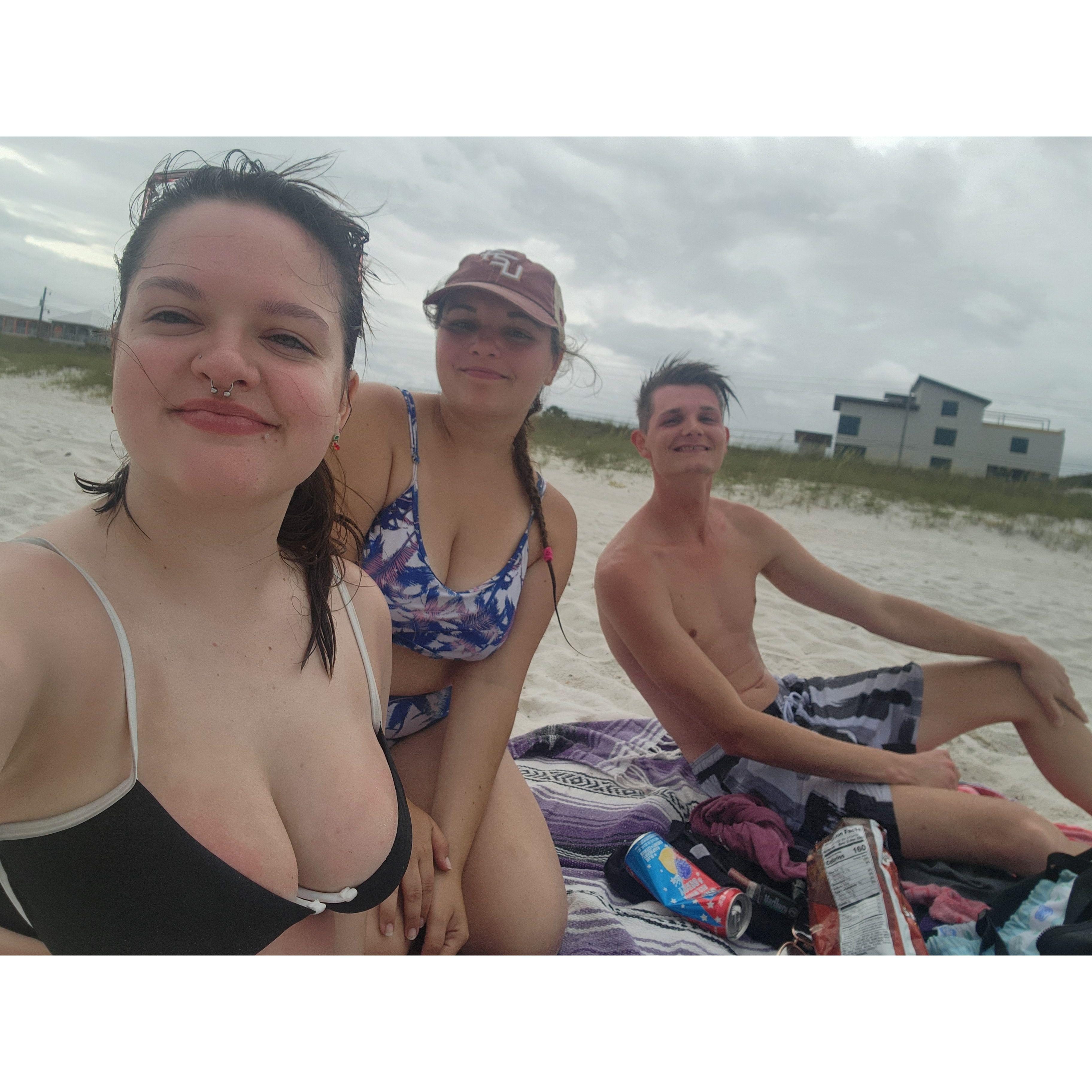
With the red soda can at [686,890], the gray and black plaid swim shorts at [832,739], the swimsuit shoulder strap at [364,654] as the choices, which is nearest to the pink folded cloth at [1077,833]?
the gray and black plaid swim shorts at [832,739]

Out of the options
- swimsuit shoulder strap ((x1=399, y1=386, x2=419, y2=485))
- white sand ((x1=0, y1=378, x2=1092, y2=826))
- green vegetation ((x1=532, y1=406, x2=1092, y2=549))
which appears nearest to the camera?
swimsuit shoulder strap ((x1=399, y1=386, x2=419, y2=485))

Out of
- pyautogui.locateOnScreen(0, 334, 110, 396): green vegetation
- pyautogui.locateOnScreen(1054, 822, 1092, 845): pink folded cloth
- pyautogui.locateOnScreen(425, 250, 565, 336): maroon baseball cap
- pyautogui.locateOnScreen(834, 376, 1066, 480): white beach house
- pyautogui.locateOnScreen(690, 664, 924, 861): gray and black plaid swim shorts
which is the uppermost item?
pyautogui.locateOnScreen(834, 376, 1066, 480): white beach house

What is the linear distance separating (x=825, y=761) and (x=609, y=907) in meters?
0.84

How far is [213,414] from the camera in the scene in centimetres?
90

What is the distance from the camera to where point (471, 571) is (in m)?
1.79

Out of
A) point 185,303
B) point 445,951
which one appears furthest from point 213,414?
point 445,951

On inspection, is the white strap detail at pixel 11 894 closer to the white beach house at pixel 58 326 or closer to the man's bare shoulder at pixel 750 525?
the white beach house at pixel 58 326

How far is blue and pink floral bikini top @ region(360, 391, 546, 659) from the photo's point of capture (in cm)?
169

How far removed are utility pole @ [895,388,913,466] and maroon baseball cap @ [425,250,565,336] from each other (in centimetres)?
1408

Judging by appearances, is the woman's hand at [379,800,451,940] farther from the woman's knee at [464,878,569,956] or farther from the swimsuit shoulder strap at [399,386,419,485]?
the swimsuit shoulder strap at [399,386,419,485]

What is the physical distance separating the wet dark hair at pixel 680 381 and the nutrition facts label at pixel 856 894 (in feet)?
5.29

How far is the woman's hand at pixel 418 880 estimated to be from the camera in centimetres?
140

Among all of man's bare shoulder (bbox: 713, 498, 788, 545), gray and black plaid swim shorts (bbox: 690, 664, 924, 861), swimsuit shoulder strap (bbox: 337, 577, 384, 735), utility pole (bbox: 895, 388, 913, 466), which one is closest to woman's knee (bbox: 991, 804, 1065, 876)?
gray and black plaid swim shorts (bbox: 690, 664, 924, 861)
